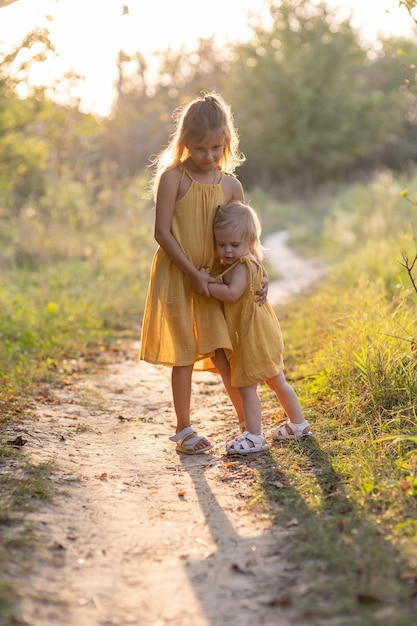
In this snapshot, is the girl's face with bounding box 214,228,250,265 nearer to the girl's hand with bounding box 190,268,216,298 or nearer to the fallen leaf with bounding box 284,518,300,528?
the girl's hand with bounding box 190,268,216,298

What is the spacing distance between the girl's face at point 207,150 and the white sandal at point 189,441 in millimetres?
1478

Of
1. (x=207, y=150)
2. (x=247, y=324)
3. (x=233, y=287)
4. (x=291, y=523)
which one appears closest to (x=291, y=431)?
(x=247, y=324)

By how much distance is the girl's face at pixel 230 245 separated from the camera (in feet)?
12.4

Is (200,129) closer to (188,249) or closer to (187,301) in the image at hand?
(188,249)

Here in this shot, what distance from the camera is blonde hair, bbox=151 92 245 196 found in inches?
144

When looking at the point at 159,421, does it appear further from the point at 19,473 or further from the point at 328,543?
the point at 328,543

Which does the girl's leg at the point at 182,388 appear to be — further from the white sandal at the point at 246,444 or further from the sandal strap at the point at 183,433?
the white sandal at the point at 246,444

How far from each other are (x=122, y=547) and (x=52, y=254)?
823 centimetres

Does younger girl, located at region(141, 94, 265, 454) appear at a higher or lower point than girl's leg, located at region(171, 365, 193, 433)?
higher

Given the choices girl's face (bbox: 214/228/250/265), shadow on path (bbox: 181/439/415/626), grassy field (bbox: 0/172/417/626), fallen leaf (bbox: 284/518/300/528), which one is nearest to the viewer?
shadow on path (bbox: 181/439/415/626)

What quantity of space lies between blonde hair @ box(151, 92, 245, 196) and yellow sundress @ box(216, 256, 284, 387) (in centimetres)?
62

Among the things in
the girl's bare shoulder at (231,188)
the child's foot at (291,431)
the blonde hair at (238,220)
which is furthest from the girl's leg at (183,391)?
the girl's bare shoulder at (231,188)

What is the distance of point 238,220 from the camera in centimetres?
376

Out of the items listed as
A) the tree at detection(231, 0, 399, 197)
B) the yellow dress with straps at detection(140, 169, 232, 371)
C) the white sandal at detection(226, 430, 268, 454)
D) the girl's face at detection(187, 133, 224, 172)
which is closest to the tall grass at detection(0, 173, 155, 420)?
the yellow dress with straps at detection(140, 169, 232, 371)
